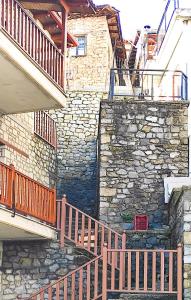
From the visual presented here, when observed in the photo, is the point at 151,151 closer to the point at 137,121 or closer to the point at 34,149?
the point at 137,121

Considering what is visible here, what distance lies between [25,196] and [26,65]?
2.84 m

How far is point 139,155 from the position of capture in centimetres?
1809

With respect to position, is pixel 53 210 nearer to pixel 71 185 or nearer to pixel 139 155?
pixel 139 155

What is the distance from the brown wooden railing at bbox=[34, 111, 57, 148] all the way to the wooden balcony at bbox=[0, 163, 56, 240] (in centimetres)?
354

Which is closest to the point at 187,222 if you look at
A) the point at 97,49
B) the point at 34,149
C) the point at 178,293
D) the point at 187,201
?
the point at 187,201

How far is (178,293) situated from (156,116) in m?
6.35

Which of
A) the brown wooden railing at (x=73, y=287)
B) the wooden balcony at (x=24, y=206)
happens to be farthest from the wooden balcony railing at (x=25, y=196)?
the brown wooden railing at (x=73, y=287)

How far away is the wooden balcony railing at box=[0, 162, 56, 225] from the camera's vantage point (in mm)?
13188

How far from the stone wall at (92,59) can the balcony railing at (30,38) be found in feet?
45.4

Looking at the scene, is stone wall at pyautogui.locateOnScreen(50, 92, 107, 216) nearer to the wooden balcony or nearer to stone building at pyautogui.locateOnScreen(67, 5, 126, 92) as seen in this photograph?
stone building at pyautogui.locateOnScreen(67, 5, 126, 92)

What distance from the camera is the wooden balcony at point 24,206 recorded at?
1316 centimetres

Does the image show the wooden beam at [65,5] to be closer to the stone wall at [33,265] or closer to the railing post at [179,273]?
the stone wall at [33,265]

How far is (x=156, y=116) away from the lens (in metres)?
18.3

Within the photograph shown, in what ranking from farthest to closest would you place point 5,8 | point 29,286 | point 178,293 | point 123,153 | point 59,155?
point 59,155
point 123,153
point 29,286
point 178,293
point 5,8
